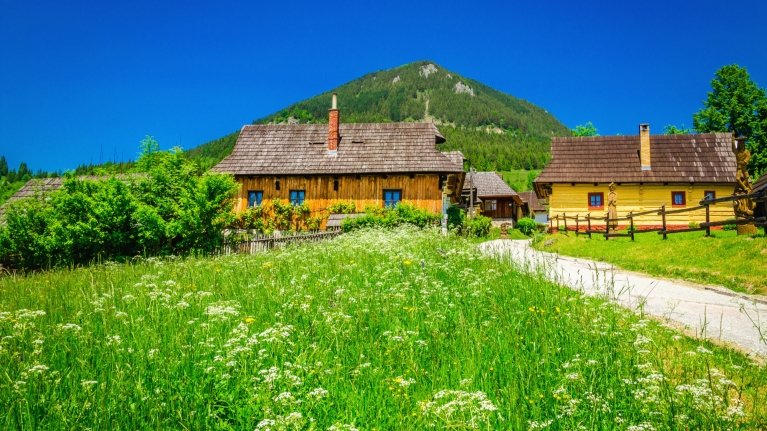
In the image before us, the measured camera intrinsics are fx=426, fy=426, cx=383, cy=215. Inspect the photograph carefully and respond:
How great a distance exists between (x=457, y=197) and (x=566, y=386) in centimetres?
3233

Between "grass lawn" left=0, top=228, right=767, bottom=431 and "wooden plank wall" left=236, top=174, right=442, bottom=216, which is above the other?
"wooden plank wall" left=236, top=174, right=442, bottom=216

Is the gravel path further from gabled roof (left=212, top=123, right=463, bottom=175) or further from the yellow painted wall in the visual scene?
the yellow painted wall

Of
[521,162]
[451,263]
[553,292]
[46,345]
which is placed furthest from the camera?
[521,162]

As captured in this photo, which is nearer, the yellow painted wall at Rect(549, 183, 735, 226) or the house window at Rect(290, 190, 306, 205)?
the house window at Rect(290, 190, 306, 205)

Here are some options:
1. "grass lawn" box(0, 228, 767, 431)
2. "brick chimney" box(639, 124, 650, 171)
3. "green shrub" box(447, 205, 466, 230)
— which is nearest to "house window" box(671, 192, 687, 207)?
"brick chimney" box(639, 124, 650, 171)

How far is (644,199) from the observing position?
30.0 meters

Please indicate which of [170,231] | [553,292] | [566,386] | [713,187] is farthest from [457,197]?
[566,386]

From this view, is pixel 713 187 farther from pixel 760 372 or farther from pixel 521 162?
pixel 521 162

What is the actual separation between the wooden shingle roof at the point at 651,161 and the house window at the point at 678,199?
3.69 ft

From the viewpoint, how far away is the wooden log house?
2786 centimetres

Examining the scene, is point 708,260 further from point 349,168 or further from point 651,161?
point 651,161

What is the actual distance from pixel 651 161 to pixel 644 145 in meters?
1.23

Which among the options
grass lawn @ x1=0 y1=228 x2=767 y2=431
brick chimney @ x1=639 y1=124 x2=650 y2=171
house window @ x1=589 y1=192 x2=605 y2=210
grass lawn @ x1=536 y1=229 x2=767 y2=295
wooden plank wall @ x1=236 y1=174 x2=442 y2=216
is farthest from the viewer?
house window @ x1=589 y1=192 x2=605 y2=210

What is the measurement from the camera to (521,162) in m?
129
